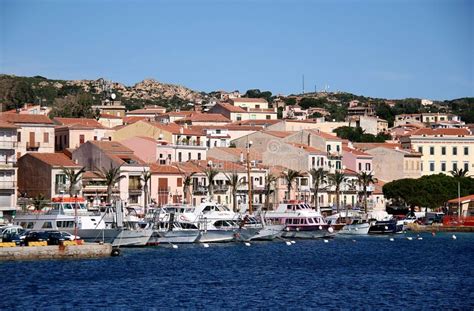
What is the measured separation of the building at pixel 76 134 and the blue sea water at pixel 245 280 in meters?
31.4

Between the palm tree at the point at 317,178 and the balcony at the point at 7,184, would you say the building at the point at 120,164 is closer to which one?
the balcony at the point at 7,184

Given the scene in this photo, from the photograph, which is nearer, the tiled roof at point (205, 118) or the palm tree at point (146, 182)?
the palm tree at point (146, 182)

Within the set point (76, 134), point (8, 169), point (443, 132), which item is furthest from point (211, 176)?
point (443, 132)

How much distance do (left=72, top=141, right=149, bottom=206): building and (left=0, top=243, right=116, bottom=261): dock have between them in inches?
1192

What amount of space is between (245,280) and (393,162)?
267 feet

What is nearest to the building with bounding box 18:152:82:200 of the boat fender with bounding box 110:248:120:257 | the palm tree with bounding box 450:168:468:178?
the boat fender with bounding box 110:248:120:257

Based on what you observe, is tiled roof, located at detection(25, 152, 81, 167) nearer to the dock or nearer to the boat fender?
the boat fender

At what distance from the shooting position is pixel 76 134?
107625mm

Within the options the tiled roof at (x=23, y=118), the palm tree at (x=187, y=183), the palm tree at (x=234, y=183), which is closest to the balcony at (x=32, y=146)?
the tiled roof at (x=23, y=118)

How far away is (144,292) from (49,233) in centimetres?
1984

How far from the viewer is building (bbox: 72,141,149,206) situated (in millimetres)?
97688

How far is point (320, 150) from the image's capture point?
125m

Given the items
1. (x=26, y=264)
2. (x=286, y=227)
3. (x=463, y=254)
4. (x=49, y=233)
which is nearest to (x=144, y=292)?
(x=26, y=264)

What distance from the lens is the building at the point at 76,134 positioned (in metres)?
107
